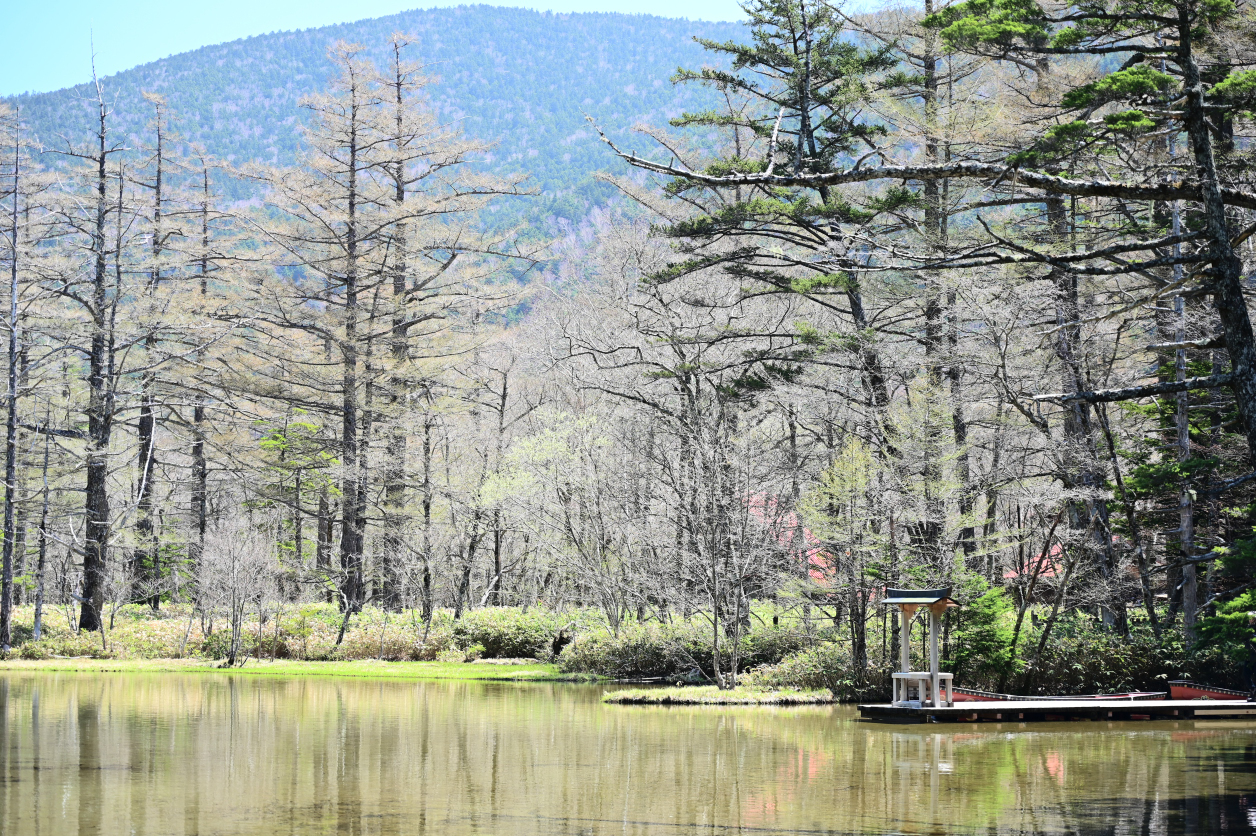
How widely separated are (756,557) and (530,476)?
22.9ft

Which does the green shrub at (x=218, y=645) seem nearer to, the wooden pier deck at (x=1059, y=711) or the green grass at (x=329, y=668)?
the green grass at (x=329, y=668)

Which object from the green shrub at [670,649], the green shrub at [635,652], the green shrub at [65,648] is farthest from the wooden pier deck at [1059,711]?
the green shrub at [65,648]

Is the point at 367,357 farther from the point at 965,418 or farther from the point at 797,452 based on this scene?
the point at 965,418

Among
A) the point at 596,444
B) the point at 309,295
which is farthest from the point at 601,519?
the point at 309,295

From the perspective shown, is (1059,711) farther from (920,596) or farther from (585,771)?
(585,771)

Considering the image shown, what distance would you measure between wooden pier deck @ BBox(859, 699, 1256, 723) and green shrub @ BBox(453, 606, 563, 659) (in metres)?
10.4

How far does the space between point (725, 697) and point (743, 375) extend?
616 cm

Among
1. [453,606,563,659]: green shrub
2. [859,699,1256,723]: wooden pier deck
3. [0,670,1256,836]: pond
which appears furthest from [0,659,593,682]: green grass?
[859,699,1256,723]: wooden pier deck

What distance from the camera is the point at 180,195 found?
32.3m

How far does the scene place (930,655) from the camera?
15.1 meters

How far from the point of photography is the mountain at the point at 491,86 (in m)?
88.1

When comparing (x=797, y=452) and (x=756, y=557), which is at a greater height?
(x=797, y=452)

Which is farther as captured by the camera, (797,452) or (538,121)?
(538,121)

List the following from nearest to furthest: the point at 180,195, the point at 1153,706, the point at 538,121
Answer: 1. the point at 1153,706
2. the point at 180,195
3. the point at 538,121
